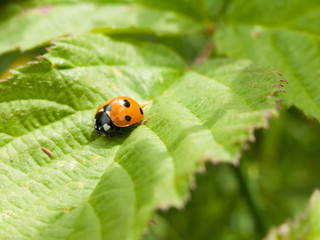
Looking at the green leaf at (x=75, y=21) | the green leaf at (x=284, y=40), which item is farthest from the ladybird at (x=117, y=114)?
the green leaf at (x=284, y=40)

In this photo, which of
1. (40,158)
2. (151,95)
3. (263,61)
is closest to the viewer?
(40,158)

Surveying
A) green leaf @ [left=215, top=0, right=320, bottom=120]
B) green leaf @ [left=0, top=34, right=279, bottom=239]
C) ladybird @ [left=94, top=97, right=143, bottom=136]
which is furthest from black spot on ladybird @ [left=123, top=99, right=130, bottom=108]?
green leaf @ [left=215, top=0, right=320, bottom=120]

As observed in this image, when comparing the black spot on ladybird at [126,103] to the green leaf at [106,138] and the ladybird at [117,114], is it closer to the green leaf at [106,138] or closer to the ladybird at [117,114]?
the ladybird at [117,114]

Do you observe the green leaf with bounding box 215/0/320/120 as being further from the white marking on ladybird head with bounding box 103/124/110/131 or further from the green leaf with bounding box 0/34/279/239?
the white marking on ladybird head with bounding box 103/124/110/131

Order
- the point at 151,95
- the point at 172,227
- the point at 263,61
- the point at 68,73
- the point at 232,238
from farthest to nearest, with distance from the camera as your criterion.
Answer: the point at 172,227
the point at 232,238
the point at 263,61
the point at 151,95
the point at 68,73

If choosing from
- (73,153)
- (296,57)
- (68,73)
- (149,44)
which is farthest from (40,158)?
(296,57)

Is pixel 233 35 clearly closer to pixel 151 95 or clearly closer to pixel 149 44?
pixel 149 44

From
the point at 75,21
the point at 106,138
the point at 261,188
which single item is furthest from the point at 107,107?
the point at 261,188
